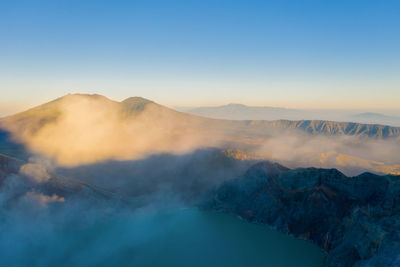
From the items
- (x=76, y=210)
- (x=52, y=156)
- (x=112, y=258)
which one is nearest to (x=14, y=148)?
(x=52, y=156)

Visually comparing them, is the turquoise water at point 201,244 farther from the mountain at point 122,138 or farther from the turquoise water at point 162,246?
the mountain at point 122,138

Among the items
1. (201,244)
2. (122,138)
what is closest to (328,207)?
(201,244)

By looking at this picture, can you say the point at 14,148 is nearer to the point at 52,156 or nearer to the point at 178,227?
the point at 52,156

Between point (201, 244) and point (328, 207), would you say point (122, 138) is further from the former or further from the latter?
Result: point (328, 207)

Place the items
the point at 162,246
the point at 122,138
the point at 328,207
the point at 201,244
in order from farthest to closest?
A: the point at 122,138
the point at 328,207
the point at 201,244
the point at 162,246

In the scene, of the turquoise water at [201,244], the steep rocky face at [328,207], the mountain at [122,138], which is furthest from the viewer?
the mountain at [122,138]

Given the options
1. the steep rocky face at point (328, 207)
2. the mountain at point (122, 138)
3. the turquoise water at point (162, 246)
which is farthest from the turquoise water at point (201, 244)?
the mountain at point (122, 138)
